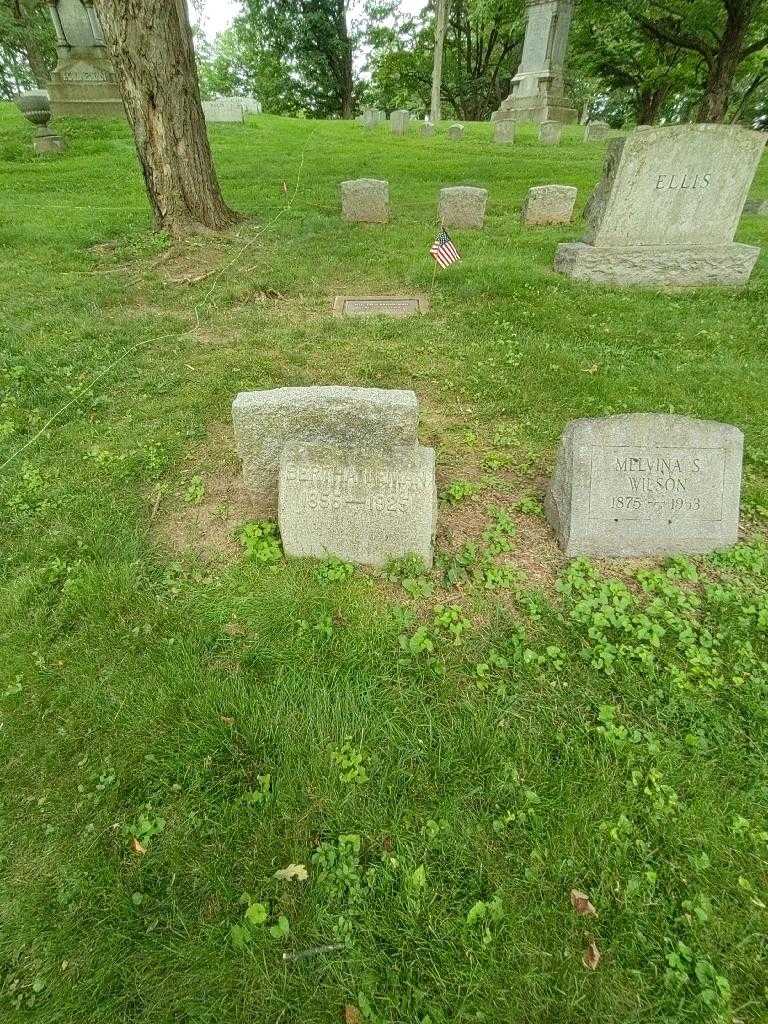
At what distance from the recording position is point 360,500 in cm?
287

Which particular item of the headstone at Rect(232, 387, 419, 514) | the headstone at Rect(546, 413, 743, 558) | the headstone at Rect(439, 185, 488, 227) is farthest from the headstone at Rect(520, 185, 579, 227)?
the headstone at Rect(232, 387, 419, 514)

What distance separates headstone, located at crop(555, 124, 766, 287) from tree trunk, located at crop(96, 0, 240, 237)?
551cm

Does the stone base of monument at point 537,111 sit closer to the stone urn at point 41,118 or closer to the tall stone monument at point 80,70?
the tall stone monument at point 80,70

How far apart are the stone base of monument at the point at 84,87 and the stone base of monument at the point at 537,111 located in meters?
15.1

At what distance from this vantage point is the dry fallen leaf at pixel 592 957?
1.62 metres

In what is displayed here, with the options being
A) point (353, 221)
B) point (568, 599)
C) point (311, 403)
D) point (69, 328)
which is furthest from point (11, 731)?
point (353, 221)

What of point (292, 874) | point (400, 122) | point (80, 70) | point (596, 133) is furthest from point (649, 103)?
point (292, 874)

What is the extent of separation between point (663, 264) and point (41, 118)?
51.0ft

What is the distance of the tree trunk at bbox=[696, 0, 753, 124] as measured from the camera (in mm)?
13906

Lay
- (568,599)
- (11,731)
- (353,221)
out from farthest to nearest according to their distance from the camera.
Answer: (353,221) < (568,599) < (11,731)

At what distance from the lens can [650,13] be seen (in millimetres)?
15516

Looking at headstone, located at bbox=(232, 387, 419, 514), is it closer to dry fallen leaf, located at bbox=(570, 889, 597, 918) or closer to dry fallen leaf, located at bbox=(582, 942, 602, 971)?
dry fallen leaf, located at bbox=(570, 889, 597, 918)

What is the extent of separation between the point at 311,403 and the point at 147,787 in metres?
1.99

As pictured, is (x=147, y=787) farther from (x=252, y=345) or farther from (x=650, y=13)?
(x=650, y=13)
